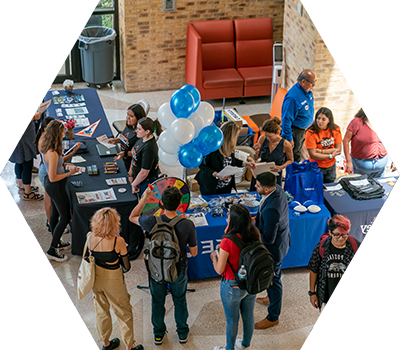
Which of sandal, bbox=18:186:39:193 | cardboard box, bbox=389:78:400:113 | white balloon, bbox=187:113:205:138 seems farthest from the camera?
cardboard box, bbox=389:78:400:113

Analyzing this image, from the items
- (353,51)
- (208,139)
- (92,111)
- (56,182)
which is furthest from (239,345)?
(353,51)

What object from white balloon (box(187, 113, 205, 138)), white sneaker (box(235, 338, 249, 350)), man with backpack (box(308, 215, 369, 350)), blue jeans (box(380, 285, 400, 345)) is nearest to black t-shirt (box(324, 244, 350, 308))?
man with backpack (box(308, 215, 369, 350))

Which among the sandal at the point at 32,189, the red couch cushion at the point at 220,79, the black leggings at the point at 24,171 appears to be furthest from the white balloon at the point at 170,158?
the red couch cushion at the point at 220,79

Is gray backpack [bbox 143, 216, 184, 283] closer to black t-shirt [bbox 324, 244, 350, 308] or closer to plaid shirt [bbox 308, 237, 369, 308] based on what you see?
plaid shirt [bbox 308, 237, 369, 308]

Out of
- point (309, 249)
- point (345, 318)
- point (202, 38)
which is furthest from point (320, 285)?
point (202, 38)

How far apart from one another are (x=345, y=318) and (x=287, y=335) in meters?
0.75

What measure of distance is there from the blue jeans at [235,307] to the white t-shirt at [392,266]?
1.12 m

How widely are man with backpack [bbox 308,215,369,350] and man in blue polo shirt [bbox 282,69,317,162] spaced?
8.87 ft

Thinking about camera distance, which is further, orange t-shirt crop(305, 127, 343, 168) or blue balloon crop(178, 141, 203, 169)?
orange t-shirt crop(305, 127, 343, 168)

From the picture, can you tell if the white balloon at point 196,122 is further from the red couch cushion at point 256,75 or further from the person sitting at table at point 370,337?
the red couch cushion at point 256,75

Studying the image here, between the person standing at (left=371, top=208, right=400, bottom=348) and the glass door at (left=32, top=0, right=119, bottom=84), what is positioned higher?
the glass door at (left=32, top=0, right=119, bottom=84)

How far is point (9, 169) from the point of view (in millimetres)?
7230

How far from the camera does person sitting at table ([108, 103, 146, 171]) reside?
5.75 metres

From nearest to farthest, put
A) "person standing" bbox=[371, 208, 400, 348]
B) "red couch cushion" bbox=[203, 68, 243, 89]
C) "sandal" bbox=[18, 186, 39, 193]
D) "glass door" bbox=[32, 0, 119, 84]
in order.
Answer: "person standing" bbox=[371, 208, 400, 348] < "sandal" bbox=[18, 186, 39, 193] < "red couch cushion" bbox=[203, 68, 243, 89] < "glass door" bbox=[32, 0, 119, 84]
